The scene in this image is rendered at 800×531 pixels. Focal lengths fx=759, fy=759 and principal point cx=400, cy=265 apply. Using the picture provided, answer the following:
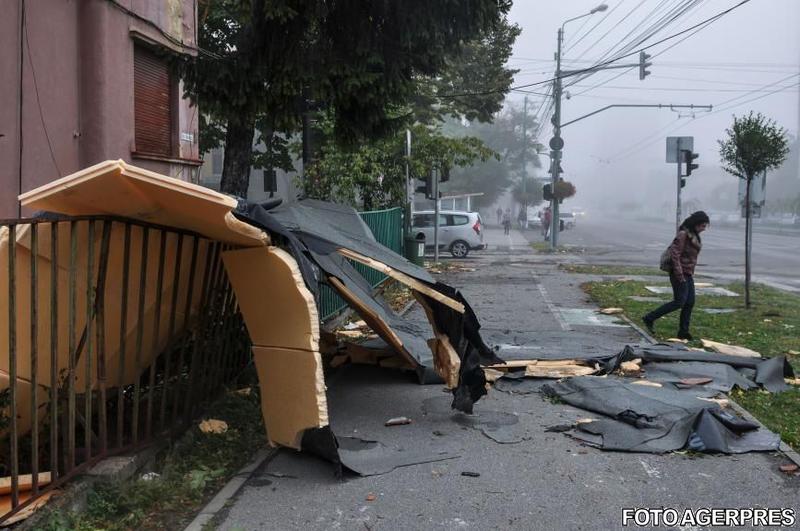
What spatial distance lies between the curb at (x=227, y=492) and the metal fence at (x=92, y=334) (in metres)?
0.67

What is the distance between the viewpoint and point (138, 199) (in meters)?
4.41

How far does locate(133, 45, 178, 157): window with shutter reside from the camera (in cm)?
1025

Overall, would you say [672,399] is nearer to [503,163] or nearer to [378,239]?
[378,239]

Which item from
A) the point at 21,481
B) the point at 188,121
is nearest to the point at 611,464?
the point at 21,481

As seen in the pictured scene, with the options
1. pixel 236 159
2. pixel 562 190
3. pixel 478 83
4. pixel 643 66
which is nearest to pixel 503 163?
pixel 562 190

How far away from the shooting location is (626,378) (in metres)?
7.50

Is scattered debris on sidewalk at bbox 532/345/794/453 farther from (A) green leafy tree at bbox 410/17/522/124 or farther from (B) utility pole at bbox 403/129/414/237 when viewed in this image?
(A) green leafy tree at bbox 410/17/522/124

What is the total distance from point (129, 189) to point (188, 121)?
7.71 meters

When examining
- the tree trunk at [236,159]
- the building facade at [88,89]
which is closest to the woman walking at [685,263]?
the tree trunk at [236,159]

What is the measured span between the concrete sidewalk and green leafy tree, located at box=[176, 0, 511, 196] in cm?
410

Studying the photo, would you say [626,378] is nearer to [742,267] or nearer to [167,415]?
[167,415]

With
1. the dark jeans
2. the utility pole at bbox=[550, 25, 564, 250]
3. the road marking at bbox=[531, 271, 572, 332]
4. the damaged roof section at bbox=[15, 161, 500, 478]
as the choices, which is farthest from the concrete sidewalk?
the utility pole at bbox=[550, 25, 564, 250]

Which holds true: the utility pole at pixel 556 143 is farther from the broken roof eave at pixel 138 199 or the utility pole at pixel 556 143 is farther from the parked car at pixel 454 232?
the broken roof eave at pixel 138 199

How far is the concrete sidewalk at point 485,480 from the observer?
172 inches
